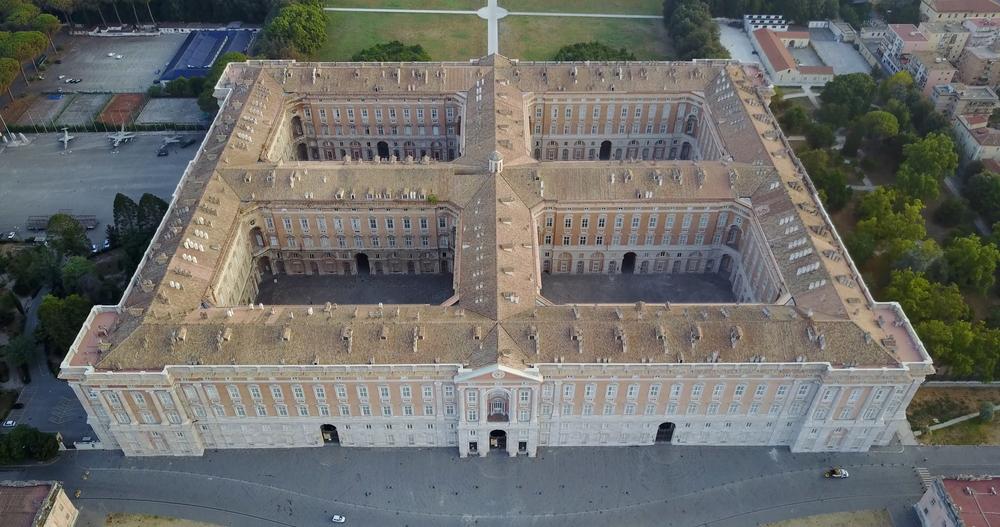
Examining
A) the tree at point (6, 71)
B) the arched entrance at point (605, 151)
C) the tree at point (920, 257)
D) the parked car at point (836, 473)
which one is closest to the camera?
the parked car at point (836, 473)

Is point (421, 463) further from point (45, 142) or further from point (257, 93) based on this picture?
point (45, 142)

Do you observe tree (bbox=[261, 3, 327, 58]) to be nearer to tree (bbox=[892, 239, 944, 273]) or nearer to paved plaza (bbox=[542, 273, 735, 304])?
paved plaza (bbox=[542, 273, 735, 304])

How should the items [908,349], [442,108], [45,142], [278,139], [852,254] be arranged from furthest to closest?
[45,142]
[442,108]
[278,139]
[852,254]
[908,349]

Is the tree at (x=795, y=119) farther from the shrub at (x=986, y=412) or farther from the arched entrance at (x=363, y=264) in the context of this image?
the arched entrance at (x=363, y=264)

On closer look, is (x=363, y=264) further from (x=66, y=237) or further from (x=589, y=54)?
(x=589, y=54)

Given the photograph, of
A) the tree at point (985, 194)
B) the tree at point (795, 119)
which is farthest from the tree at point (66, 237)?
the tree at point (985, 194)

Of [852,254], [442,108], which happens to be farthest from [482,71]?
[852,254]
